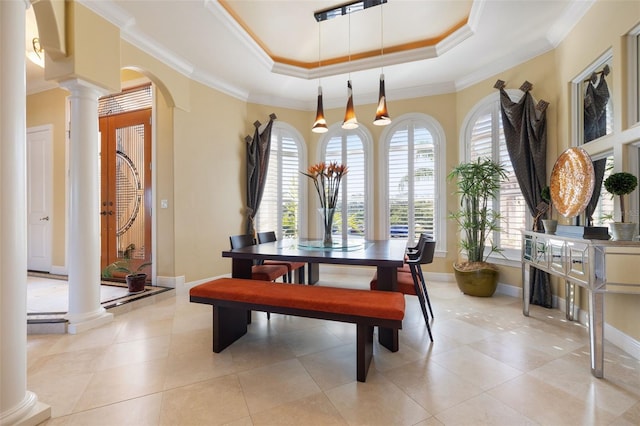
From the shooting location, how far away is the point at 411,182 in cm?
462

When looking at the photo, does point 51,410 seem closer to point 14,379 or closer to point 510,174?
point 14,379

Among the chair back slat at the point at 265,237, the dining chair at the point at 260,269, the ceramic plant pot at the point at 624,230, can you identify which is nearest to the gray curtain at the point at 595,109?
the ceramic plant pot at the point at 624,230

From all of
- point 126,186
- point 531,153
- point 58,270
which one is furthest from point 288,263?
point 58,270

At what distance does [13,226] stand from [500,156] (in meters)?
4.64

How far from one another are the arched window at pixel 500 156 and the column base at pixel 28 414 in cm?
451

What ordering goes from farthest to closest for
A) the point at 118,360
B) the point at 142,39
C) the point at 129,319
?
the point at 142,39, the point at 129,319, the point at 118,360

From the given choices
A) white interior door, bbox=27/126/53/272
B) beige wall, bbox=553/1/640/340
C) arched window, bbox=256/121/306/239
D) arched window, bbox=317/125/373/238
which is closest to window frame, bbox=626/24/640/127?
beige wall, bbox=553/1/640/340

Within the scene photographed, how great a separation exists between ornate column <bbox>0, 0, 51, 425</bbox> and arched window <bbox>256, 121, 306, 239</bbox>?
3.42 m

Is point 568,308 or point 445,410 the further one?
point 568,308

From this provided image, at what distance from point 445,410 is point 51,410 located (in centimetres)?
214

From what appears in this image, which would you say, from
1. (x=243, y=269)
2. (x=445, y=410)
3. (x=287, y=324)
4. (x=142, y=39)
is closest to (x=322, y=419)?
(x=445, y=410)

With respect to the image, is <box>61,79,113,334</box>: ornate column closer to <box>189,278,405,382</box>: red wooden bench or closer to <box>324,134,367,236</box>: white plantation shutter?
<box>189,278,405,382</box>: red wooden bench

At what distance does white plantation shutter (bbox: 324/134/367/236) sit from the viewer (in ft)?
16.1

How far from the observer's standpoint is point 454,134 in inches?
174
